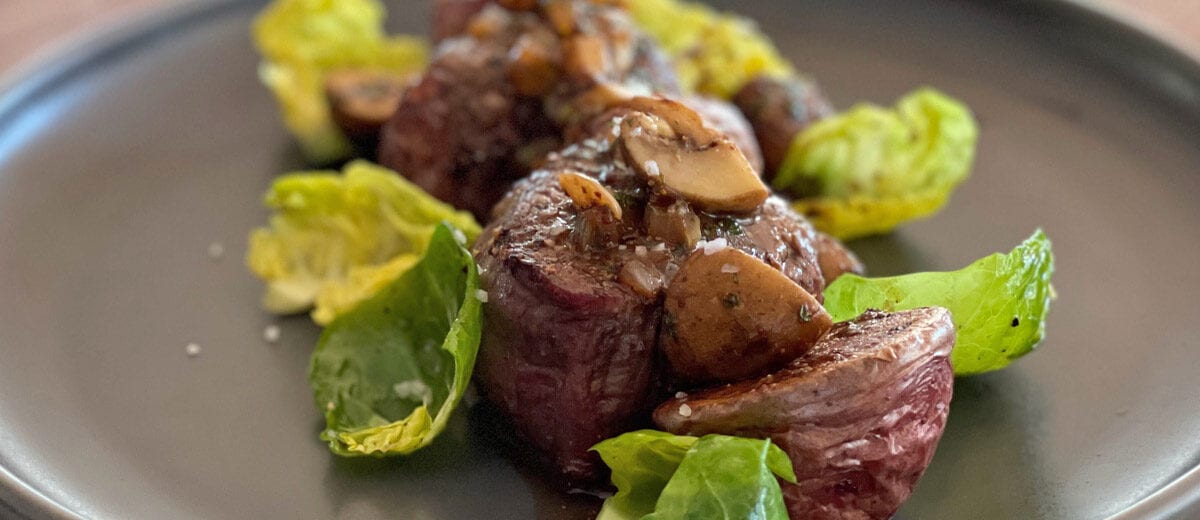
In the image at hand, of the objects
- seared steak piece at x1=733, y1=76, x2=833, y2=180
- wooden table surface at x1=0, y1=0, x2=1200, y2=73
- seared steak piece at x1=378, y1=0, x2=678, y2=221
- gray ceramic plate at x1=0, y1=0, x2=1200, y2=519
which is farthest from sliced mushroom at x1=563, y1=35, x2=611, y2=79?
wooden table surface at x1=0, y1=0, x2=1200, y2=73

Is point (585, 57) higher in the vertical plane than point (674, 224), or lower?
lower

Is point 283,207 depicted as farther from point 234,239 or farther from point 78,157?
point 78,157

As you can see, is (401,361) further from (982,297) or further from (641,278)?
(982,297)

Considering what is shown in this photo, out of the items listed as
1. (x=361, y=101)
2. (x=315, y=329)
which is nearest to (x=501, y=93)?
(x=361, y=101)

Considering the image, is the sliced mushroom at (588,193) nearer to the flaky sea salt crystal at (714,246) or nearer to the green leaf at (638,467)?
the flaky sea salt crystal at (714,246)

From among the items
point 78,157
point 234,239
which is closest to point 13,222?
point 78,157

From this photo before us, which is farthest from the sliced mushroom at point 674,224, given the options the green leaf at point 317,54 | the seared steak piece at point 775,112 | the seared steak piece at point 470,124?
the green leaf at point 317,54
